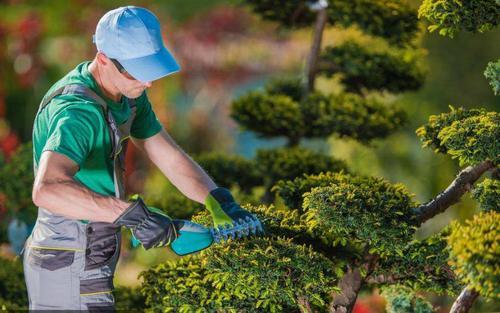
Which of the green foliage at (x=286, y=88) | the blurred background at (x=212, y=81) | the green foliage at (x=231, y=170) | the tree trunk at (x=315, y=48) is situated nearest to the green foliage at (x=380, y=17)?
the tree trunk at (x=315, y=48)

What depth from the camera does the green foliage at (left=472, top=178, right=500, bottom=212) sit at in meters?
4.11

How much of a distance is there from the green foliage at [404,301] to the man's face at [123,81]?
1.68 meters

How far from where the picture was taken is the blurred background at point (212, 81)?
9195 mm

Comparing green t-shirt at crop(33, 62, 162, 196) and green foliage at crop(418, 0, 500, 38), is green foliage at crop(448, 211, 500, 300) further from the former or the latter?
green t-shirt at crop(33, 62, 162, 196)

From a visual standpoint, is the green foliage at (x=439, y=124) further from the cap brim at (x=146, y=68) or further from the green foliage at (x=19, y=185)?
the green foliage at (x=19, y=185)

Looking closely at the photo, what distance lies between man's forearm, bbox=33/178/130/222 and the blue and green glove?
0.60 meters

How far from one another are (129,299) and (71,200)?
2.16 metres

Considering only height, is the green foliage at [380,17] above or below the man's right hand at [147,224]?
below

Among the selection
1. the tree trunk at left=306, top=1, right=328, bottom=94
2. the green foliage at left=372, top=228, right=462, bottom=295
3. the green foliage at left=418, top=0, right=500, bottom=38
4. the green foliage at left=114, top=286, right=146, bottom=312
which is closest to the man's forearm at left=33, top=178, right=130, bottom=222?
the green foliage at left=372, top=228, right=462, bottom=295

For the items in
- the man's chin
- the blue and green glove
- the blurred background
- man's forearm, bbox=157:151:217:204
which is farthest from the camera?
the blurred background

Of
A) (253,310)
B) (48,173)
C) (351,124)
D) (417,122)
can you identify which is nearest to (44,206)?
(48,173)

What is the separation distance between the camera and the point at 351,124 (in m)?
6.06

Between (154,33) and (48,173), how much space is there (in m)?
0.68

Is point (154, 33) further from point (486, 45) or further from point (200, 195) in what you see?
point (486, 45)
